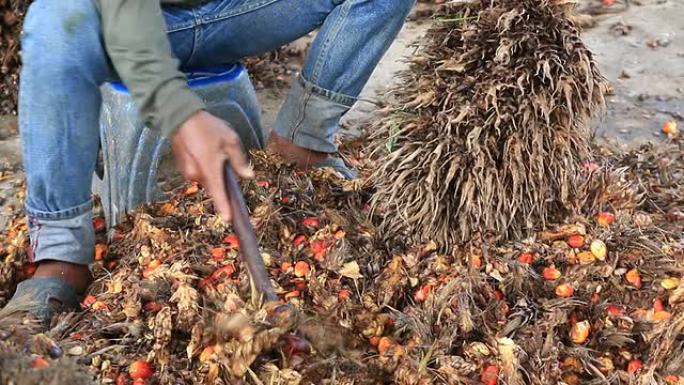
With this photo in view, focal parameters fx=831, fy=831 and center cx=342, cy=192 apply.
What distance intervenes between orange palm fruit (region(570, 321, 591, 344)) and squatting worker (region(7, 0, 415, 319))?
0.98 metres

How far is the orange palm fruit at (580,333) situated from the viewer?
2146mm

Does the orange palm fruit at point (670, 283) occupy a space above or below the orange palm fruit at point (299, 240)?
below

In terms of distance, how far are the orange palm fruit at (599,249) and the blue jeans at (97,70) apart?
97 cm

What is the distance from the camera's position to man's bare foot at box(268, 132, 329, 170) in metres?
2.94

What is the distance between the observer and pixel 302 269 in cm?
240

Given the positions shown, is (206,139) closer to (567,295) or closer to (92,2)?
(92,2)

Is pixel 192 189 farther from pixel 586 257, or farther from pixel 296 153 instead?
pixel 586 257

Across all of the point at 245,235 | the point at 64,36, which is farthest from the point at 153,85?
the point at 64,36

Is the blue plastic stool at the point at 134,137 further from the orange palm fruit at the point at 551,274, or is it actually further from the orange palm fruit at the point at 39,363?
the orange palm fruit at the point at 551,274

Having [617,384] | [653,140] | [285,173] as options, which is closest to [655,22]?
[653,140]

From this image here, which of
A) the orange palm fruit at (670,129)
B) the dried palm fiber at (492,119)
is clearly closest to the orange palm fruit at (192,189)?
the dried palm fiber at (492,119)

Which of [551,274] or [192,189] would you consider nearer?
[551,274]

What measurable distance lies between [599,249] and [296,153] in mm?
1111

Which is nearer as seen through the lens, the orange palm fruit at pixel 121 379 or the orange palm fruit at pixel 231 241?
the orange palm fruit at pixel 121 379
